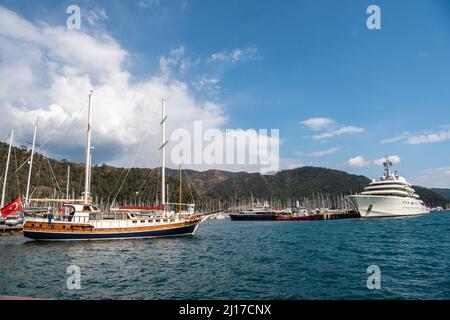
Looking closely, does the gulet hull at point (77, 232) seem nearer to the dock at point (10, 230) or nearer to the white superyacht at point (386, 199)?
the dock at point (10, 230)

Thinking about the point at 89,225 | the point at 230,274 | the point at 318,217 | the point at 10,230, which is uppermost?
the point at 89,225

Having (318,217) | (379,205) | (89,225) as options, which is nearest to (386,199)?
(379,205)

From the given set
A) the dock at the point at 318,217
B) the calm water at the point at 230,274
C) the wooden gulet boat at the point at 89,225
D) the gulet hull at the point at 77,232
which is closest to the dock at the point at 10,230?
the wooden gulet boat at the point at 89,225

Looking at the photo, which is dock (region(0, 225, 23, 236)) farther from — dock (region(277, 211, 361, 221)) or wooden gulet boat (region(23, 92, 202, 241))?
dock (region(277, 211, 361, 221))

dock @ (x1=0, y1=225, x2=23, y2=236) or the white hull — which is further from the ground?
the white hull

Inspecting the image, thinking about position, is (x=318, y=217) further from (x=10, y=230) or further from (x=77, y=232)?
(x=10, y=230)

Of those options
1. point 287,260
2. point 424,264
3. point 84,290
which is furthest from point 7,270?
point 424,264

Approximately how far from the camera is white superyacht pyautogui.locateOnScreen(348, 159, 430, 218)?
4053 inches

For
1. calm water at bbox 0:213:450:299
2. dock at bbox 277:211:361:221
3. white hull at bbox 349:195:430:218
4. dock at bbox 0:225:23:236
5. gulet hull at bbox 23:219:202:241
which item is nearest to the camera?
calm water at bbox 0:213:450:299

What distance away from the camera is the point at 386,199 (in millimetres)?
102188

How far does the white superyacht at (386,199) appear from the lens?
102938 mm

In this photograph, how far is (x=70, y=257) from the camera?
29.5 meters

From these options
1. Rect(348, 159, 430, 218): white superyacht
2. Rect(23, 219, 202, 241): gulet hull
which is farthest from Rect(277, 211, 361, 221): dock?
Rect(23, 219, 202, 241): gulet hull
